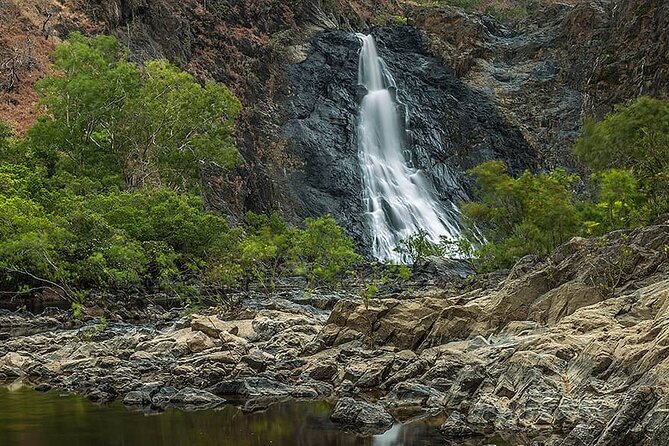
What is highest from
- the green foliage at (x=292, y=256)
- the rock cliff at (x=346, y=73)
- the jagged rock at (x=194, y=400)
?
the rock cliff at (x=346, y=73)

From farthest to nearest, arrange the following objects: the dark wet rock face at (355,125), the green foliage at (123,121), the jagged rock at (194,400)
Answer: the dark wet rock face at (355,125) < the green foliage at (123,121) < the jagged rock at (194,400)

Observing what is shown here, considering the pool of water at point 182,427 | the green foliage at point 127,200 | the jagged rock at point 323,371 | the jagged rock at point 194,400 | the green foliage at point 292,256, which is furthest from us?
the green foliage at point 292,256

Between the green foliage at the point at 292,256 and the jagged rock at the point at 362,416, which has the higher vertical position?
the green foliage at the point at 292,256

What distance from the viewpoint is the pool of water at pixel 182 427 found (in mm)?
10695

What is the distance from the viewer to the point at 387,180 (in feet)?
205

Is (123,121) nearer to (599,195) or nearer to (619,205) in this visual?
(599,195)

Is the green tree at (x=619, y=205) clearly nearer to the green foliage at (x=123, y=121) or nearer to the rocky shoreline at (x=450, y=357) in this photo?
the rocky shoreline at (x=450, y=357)

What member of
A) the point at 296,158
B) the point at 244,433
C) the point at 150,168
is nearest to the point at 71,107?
the point at 150,168

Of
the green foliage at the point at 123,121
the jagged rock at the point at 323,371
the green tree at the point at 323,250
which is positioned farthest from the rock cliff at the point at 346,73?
the jagged rock at the point at 323,371

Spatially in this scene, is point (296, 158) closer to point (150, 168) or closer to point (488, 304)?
point (150, 168)

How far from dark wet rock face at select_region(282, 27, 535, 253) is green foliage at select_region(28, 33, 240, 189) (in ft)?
51.2

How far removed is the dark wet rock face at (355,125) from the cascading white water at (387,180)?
89 centimetres

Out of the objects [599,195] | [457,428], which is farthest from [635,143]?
[457,428]

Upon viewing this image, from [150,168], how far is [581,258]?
30.7 meters
